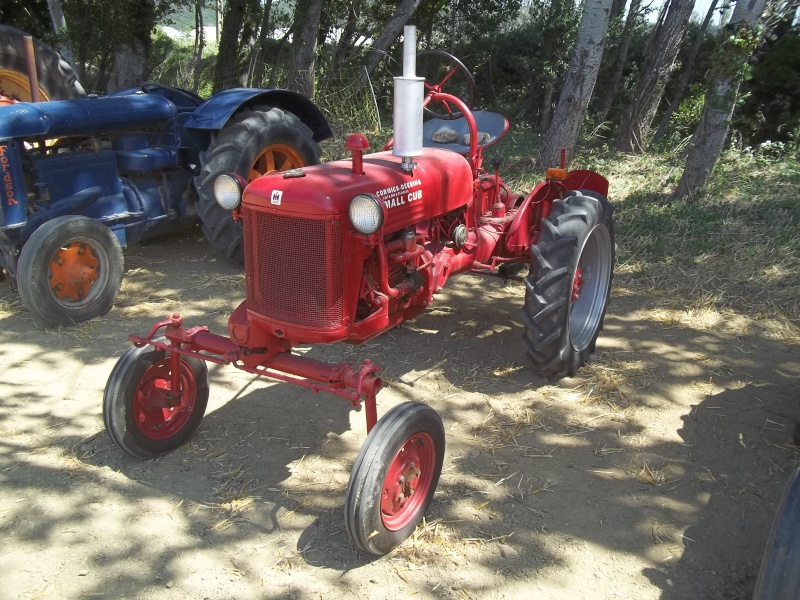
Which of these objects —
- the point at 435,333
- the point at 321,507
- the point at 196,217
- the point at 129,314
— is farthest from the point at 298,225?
the point at 196,217

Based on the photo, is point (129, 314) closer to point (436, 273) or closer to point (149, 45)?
point (436, 273)

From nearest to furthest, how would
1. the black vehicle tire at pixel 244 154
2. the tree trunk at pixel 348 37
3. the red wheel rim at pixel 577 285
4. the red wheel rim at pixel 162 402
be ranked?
the red wheel rim at pixel 162 402 → the red wheel rim at pixel 577 285 → the black vehicle tire at pixel 244 154 → the tree trunk at pixel 348 37

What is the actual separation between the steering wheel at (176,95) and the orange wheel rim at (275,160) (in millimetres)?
947

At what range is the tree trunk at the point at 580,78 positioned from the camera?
6.55m

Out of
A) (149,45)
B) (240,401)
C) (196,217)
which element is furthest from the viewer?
(149,45)

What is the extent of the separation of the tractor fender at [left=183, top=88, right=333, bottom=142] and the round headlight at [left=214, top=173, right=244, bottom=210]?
7.70 ft

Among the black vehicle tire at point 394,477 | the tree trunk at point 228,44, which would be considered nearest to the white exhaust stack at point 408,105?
the black vehicle tire at point 394,477

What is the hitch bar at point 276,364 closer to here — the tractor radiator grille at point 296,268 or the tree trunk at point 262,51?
the tractor radiator grille at point 296,268

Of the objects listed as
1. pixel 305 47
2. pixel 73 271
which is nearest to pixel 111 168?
pixel 73 271

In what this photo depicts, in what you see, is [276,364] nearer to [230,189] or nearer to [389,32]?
[230,189]

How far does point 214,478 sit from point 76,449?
28.0 inches

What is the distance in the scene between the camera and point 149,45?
8.91m

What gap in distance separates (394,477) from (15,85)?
18.1ft

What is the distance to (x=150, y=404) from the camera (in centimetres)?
303
